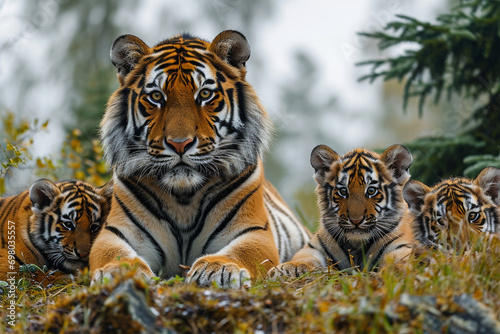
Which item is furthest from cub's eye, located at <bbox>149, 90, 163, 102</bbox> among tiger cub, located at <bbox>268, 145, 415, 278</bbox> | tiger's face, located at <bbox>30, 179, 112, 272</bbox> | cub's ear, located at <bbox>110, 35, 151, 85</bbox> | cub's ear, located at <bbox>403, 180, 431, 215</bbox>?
cub's ear, located at <bbox>403, 180, 431, 215</bbox>

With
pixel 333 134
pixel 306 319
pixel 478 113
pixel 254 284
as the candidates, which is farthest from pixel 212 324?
pixel 333 134

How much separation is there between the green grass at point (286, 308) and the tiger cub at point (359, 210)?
105cm

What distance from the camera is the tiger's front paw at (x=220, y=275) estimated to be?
10.6 feet

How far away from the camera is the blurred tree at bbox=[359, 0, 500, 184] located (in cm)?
588

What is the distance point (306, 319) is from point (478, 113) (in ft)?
15.8

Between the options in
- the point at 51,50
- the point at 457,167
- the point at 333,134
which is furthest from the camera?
the point at 333,134

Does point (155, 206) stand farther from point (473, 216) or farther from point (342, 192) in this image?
point (473, 216)

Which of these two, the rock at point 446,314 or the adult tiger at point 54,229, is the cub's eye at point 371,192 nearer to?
the rock at point 446,314

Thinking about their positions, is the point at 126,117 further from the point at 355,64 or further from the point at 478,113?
the point at 478,113

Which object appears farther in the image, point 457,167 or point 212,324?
point 457,167

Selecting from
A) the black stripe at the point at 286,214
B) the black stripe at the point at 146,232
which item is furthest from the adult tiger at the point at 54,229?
the black stripe at the point at 286,214

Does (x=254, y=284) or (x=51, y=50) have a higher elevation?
(x=51, y=50)

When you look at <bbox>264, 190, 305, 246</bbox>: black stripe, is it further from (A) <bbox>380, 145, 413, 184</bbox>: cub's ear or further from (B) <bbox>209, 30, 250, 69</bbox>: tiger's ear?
(B) <bbox>209, 30, 250, 69</bbox>: tiger's ear

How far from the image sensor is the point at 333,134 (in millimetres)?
28922
